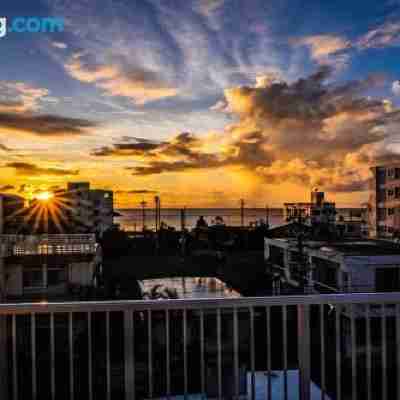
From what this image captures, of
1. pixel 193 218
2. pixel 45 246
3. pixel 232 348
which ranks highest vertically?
pixel 45 246

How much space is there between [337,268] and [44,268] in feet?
23.7

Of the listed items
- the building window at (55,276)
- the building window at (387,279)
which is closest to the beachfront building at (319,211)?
the building window at (387,279)

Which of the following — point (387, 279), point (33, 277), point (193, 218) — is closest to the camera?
point (387, 279)

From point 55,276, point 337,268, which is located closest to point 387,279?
point 337,268

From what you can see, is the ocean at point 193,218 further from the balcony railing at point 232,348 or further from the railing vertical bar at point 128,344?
the railing vertical bar at point 128,344

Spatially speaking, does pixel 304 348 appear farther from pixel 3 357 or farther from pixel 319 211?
pixel 319 211

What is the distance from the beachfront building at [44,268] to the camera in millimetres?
10262

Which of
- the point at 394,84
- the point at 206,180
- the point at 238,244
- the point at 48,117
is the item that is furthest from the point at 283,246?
the point at 206,180

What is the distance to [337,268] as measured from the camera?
10883mm

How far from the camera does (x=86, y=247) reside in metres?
11.3

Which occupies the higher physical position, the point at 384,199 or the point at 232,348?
the point at 384,199

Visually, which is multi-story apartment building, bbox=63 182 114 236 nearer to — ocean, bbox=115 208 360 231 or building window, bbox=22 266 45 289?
ocean, bbox=115 208 360 231

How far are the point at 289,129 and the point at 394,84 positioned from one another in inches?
219

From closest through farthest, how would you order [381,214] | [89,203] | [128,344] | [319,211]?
1. [128,344]
2. [319,211]
3. [381,214]
4. [89,203]
